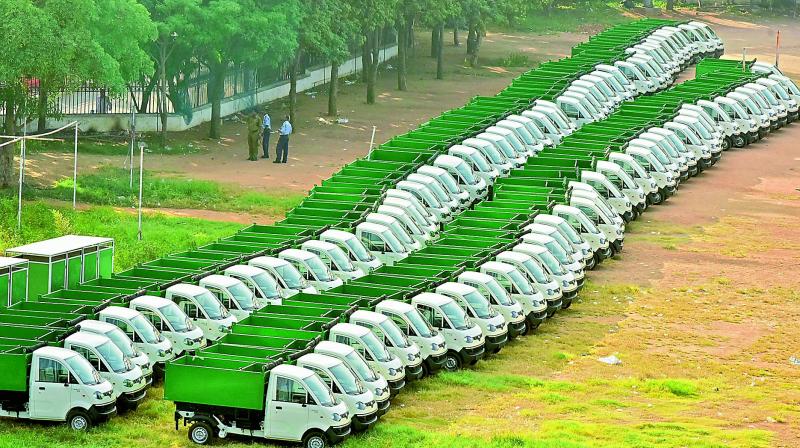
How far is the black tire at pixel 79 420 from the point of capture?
3422 centimetres

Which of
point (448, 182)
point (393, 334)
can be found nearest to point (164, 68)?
point (448, 182)

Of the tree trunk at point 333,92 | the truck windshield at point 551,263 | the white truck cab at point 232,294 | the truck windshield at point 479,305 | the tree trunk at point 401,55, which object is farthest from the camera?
the tree trunk at point 401,55

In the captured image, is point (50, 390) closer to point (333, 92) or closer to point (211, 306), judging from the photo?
point (211, 306)

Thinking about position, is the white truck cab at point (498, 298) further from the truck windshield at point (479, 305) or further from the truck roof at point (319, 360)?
the truck roof at point (319, 360)

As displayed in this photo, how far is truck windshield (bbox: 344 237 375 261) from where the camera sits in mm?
45000

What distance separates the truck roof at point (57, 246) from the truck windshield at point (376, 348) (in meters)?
8.66

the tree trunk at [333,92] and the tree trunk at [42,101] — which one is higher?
the tree trunk at [42,101]

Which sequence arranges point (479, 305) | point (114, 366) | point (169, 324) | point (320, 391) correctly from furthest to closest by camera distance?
point (479, 305)
point (169, 324)
point (114, 366)
point (320, 391)

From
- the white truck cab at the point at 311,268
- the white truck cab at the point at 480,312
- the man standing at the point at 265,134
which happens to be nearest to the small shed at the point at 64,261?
the white truck cab at the point at 311,268

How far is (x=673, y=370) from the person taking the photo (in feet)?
131

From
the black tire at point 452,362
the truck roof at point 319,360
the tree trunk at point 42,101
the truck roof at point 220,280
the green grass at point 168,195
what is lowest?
the green grass at point 168,195

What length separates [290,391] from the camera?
1312 inches

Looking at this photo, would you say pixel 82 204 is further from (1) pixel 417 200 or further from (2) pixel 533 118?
(2) pixel 533 118

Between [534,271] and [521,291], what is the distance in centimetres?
132
